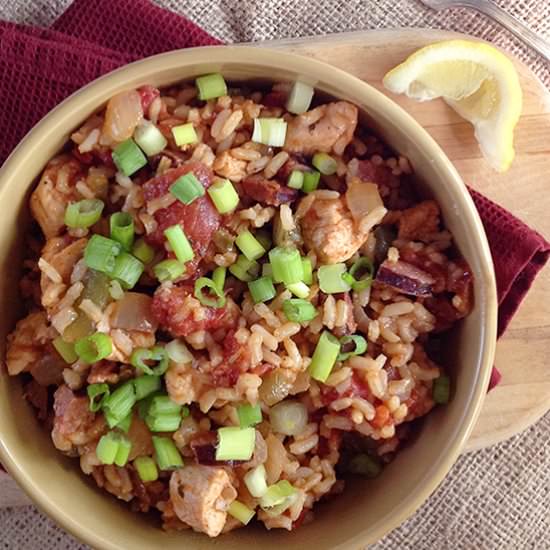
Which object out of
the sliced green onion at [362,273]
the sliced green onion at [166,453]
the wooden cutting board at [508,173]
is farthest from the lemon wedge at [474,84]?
the sliced green onion at [166,453]

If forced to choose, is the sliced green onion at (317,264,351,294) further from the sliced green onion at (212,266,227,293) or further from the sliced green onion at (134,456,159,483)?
the sliced green onion at (134,456,159,483)

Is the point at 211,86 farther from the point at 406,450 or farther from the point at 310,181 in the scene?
the point at 406,450

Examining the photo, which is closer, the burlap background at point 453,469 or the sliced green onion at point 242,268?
the sliced green onion at point 242,268

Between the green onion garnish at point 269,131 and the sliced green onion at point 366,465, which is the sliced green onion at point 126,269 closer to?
the green onion garnish at point 269,131

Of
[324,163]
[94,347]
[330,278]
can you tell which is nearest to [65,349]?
[94,347]

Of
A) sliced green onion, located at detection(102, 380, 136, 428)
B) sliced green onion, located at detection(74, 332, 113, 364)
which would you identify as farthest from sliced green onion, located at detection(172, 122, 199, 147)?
sliced green onion, located at detection(102, 380, 136, 428)
